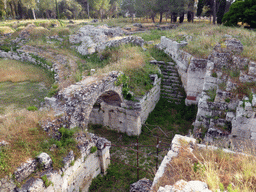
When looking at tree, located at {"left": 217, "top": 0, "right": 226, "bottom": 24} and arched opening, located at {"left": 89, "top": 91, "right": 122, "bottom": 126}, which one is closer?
arched opening, located at {"left": 89, "top": 91, "right": 122, "bottom": 126}

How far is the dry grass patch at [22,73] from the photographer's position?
14.2m

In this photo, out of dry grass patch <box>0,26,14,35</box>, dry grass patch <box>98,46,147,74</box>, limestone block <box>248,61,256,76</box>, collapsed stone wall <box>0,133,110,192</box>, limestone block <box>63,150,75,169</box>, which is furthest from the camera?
dry grass patch <box>0,26,14,35</box>

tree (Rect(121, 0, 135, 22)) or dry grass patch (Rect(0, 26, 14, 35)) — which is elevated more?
tree (Rect(121, 0, 135, 22))

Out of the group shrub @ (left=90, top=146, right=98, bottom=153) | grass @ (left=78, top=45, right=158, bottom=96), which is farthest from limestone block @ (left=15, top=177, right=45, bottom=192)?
grass @ (left=78, top=45, right=158, bottom=96)

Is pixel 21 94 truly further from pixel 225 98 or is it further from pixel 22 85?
pixel 225 98

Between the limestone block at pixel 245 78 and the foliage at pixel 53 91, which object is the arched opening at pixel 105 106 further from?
the limestone block at pixel 245 78

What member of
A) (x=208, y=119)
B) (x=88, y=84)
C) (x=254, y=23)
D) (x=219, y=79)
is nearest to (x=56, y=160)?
(x=88, y=84)

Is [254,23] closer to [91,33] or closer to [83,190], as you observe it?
[91,33]

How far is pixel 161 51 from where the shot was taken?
15.4m

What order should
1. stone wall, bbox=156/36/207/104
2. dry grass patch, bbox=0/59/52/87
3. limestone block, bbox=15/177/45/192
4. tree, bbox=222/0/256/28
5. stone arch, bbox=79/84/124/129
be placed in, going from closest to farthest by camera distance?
limestone block, bbox=15/177/45/192 → stone arch, bbox=79/84/124/129 → stone wall, bbox=156/36/207/104 → dry grass patch, bbox=0/59/52/87 → tree, bbox=222/0/256/28

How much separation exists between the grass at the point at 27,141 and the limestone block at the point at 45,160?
14 centimetres

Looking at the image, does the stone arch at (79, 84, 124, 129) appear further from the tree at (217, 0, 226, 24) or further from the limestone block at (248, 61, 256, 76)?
the tree at (217, 0, 226, 24)

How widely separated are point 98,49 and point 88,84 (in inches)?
343

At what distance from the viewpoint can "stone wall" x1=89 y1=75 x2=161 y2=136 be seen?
919 centimetres
